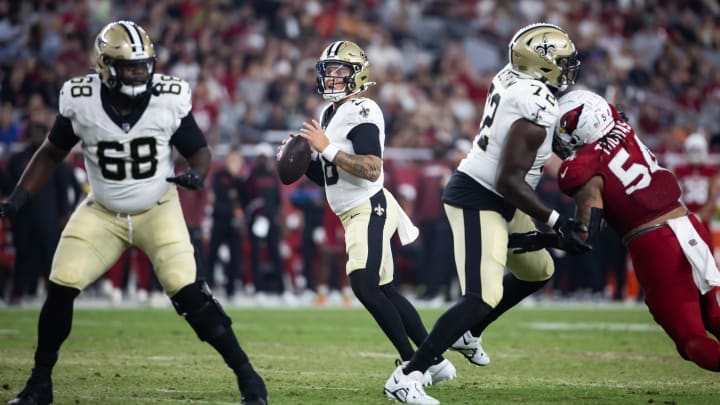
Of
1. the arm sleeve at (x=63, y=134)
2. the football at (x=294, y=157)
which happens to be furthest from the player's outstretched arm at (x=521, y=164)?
the arm sleeve at (x=63, y=134)

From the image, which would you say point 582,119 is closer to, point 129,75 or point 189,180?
point 189,180

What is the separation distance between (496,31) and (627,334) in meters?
10.5

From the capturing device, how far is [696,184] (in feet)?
46.5

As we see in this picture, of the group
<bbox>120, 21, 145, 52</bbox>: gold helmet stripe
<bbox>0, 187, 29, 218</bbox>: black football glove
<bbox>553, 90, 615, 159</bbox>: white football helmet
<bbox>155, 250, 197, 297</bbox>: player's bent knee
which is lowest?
<bbox>155, 250, 197, 297</bbox>: player's bent knee

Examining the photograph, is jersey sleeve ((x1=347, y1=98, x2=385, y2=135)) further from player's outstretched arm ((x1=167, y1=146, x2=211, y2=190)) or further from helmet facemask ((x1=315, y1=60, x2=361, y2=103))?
player's outstretched arm ((x1=167, y1=146, x2=211, y2=190))

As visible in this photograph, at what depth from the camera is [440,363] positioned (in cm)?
629

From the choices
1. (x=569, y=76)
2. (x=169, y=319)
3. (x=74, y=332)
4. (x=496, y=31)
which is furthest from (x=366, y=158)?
(x=496, y=31)

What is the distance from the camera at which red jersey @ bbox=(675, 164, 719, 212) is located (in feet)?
46.2

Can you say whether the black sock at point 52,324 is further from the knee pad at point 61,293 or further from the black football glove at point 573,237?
the black football glove at point 573,237

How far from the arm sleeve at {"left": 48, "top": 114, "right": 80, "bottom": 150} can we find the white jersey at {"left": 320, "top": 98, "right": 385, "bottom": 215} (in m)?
1.59

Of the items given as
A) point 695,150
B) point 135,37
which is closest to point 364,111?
point 135,37

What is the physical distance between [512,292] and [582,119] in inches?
50.9

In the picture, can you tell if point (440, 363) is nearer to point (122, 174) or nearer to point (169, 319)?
point (122, 174)

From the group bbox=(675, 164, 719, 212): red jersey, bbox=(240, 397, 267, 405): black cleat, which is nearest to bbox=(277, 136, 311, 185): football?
bbox=(240, 397, 267, 405): black cleat
